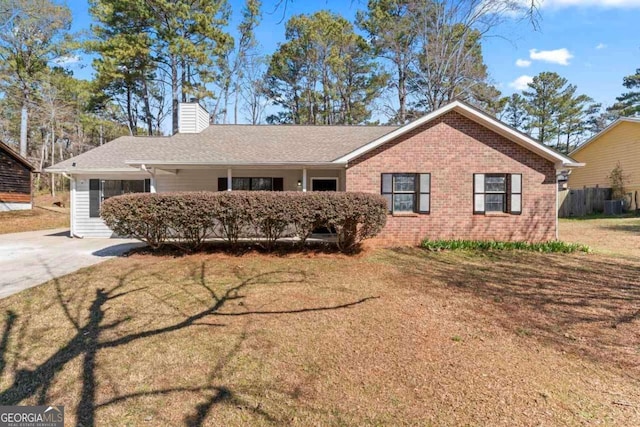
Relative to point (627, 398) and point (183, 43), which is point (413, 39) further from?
point (627, 398)

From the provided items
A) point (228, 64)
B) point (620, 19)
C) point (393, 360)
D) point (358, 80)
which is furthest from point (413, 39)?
point (393, 360)

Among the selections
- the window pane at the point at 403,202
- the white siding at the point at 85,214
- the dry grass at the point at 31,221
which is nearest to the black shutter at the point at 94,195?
the white siding at the point at 85,214

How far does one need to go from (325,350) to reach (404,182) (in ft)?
25.4

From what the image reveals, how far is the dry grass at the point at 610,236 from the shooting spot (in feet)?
32.5

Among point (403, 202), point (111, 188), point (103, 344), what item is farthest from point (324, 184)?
point (103, 344)

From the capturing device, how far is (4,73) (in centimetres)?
2500

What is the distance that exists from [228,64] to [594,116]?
146 ft

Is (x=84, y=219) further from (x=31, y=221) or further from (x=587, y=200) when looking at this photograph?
(x=587, y=200)

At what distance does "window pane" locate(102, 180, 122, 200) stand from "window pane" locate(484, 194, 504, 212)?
1305cm

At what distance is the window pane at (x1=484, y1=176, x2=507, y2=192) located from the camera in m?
10.6

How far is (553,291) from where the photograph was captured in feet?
19.5

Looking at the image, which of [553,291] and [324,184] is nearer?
[553,291]

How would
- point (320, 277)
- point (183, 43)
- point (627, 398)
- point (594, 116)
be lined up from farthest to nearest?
point (594, 116), point (183, 43), point (320, 277), point (627, 398)

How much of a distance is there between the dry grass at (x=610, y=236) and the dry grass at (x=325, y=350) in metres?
4.02
